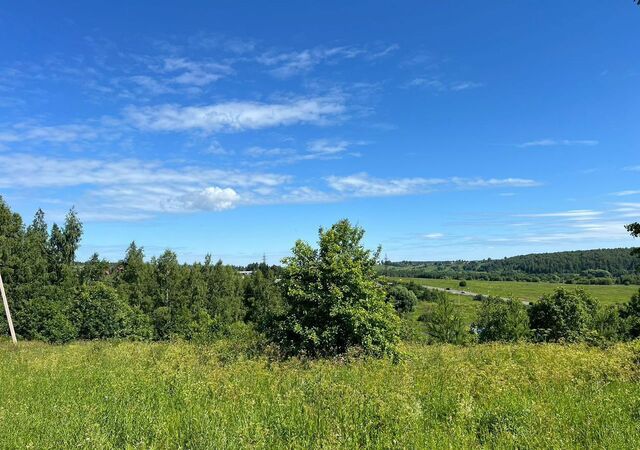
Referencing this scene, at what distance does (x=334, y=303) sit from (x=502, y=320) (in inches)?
1796

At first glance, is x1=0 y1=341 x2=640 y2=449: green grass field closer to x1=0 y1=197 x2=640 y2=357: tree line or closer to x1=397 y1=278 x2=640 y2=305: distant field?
x1=0 y1=197 x2=640 y2=357: tree line

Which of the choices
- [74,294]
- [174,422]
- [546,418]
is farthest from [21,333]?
[546,418]

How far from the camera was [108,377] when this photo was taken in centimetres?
878

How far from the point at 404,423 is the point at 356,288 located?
7377 millimetres

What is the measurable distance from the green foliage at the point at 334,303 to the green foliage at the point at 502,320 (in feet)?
130

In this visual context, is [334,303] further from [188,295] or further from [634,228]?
[188,295]

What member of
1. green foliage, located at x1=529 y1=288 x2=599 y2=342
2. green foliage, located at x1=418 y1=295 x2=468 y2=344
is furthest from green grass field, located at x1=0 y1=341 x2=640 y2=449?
green foliage, located at x1=418 y1=295 x2=468 y2=344

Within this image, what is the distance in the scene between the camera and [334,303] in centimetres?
1259

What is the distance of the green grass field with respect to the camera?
17.0ft

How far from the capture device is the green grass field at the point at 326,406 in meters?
5.20

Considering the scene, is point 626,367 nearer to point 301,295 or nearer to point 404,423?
point 404,423

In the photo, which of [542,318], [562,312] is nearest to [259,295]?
[542,318]

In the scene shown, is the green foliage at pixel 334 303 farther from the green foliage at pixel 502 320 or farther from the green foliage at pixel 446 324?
the green foliage at pixel 446 324

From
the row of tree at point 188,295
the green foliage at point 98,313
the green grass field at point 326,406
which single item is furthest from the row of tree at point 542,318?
the green grass field at point 326,406
